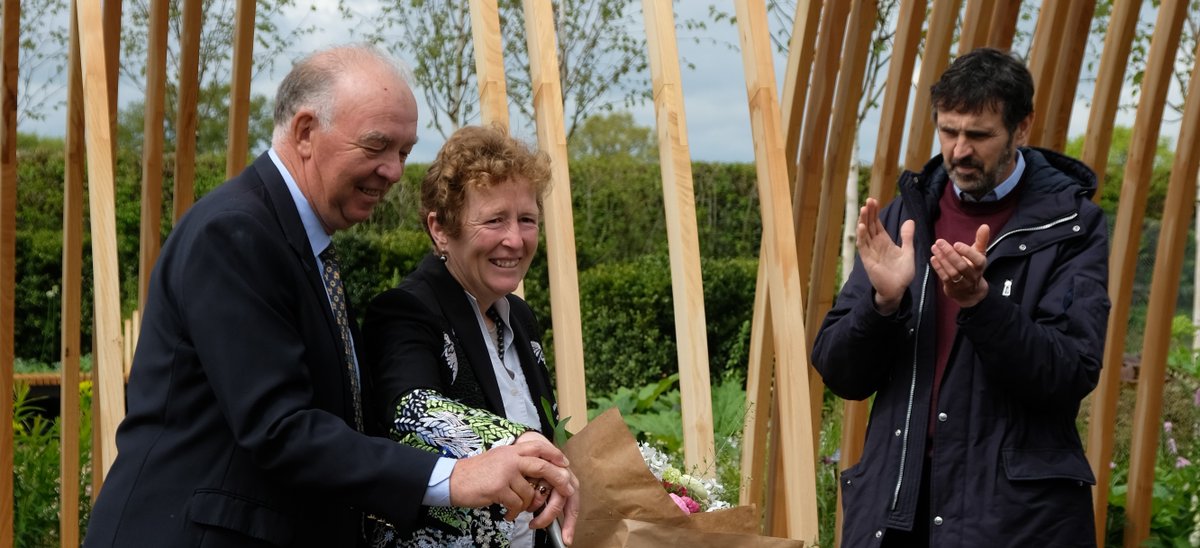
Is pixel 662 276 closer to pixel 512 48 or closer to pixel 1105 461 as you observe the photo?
pixel 512 48

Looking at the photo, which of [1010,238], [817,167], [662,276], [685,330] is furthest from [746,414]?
[662,276]

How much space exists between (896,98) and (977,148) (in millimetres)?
1412

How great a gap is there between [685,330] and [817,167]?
135 centimetres

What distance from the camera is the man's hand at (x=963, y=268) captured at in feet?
8.77

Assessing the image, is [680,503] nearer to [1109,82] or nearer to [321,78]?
[321,78]

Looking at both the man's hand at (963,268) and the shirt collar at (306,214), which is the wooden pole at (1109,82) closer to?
the man's hand at (963,268)

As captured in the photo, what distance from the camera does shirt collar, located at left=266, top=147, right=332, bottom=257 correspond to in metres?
2.13

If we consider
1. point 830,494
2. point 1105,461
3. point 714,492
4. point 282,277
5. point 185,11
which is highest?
point 185,11

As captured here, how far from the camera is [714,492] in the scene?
8.07 feet

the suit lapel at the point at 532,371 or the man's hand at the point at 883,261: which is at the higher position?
the man's hand at the point at 883,261

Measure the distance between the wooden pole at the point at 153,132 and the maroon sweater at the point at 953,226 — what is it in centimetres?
275

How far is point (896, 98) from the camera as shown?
4344 millimetres

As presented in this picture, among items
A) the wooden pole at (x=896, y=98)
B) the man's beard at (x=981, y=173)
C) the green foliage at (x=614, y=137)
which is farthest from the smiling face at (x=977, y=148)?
the green foliage at (x=614, y=137)

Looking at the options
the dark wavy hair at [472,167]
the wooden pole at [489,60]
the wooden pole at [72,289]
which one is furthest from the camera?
the wooden pole at [72,289]
